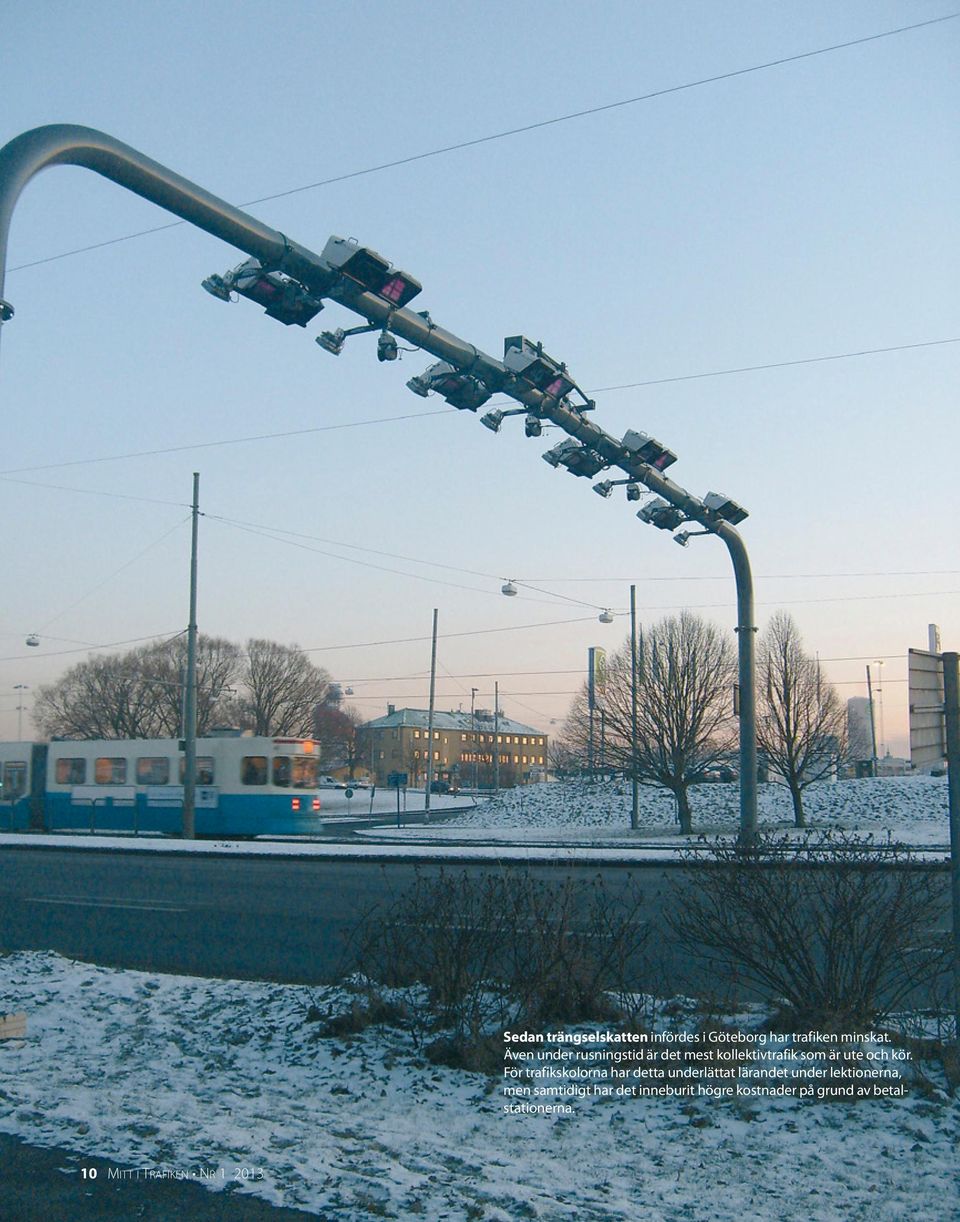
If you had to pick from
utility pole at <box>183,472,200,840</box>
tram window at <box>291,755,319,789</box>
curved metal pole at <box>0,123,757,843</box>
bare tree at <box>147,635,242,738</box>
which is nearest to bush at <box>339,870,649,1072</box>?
curved metal pole at <box>0,123,757,843</box>

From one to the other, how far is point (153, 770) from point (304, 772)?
15.9 feet

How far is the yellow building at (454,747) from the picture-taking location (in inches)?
4643

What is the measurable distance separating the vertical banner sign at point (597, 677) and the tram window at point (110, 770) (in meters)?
16.1

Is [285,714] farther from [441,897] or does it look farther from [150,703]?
[441,897]

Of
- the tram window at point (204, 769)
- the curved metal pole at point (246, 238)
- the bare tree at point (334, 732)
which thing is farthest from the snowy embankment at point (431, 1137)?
the bare tree at point (334, 732)

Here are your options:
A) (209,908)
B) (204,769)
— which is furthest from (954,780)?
(204,769)

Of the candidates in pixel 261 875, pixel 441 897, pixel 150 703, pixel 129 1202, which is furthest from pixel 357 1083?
pixel 150 703

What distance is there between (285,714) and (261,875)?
58920 millimetres

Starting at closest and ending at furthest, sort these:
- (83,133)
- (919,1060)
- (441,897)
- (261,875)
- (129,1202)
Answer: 1. (129,1202)
2. (919,1060)
3. (83,133)
4. (441,897)
5. (261,875)

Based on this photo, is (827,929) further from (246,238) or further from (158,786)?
(158,786)

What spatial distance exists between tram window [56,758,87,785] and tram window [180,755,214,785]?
4.36m

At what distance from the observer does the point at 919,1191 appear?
450 centimetres

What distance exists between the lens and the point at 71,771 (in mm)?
35000

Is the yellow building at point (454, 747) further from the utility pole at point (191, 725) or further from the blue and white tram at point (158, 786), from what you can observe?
the utility pole at point (191, 725)
